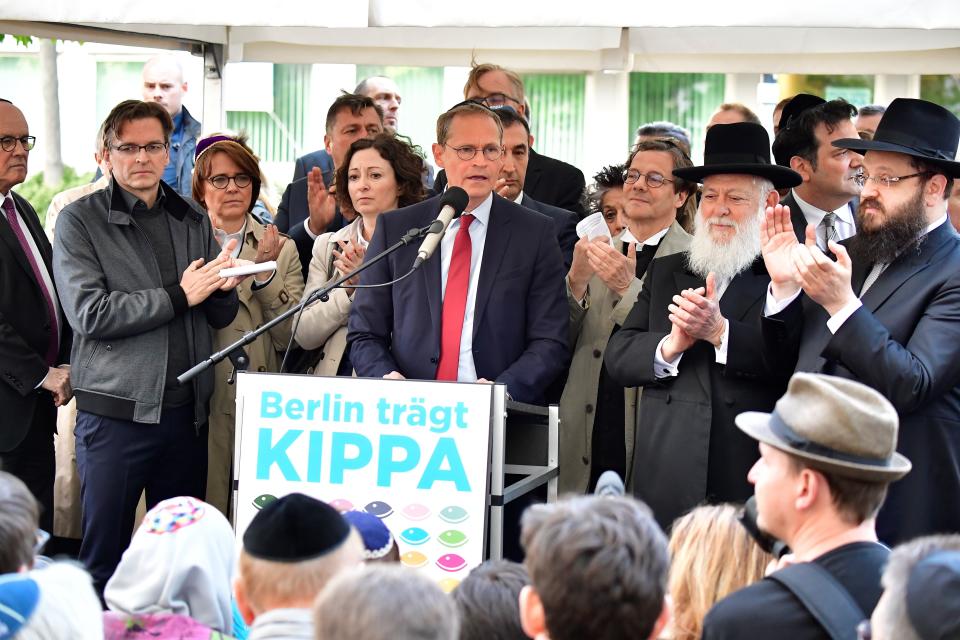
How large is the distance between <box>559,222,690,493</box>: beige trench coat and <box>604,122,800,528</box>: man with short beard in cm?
51

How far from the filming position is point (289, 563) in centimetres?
270

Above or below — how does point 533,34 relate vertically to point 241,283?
above

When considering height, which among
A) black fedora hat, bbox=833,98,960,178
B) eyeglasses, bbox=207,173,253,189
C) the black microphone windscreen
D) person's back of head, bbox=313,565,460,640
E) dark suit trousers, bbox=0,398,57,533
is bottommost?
dark suit trousers, bbox=0,398,57,533

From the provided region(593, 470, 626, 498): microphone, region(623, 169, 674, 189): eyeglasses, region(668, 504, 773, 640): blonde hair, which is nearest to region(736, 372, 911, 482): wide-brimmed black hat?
region(668, 504, 773, 640): blonde hair

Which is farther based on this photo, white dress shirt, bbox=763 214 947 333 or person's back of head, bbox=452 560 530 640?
white dress shirt, bbox=763 214 947 333

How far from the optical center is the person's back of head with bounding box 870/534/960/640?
7.50 ft

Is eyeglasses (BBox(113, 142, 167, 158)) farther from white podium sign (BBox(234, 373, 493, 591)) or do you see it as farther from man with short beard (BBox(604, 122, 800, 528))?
man with short beard (BBox(604, 122, 800, 528))

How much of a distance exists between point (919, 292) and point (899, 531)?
0.81 m

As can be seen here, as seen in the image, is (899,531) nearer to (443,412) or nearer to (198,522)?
(443,412)

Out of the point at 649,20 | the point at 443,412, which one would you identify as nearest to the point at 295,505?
the point at 443,412

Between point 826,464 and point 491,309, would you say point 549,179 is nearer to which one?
point 491,309

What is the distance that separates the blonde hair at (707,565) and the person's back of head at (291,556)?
0.86 metres

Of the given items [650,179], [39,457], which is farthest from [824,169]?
[39,457]

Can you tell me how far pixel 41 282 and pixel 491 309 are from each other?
2.12m
